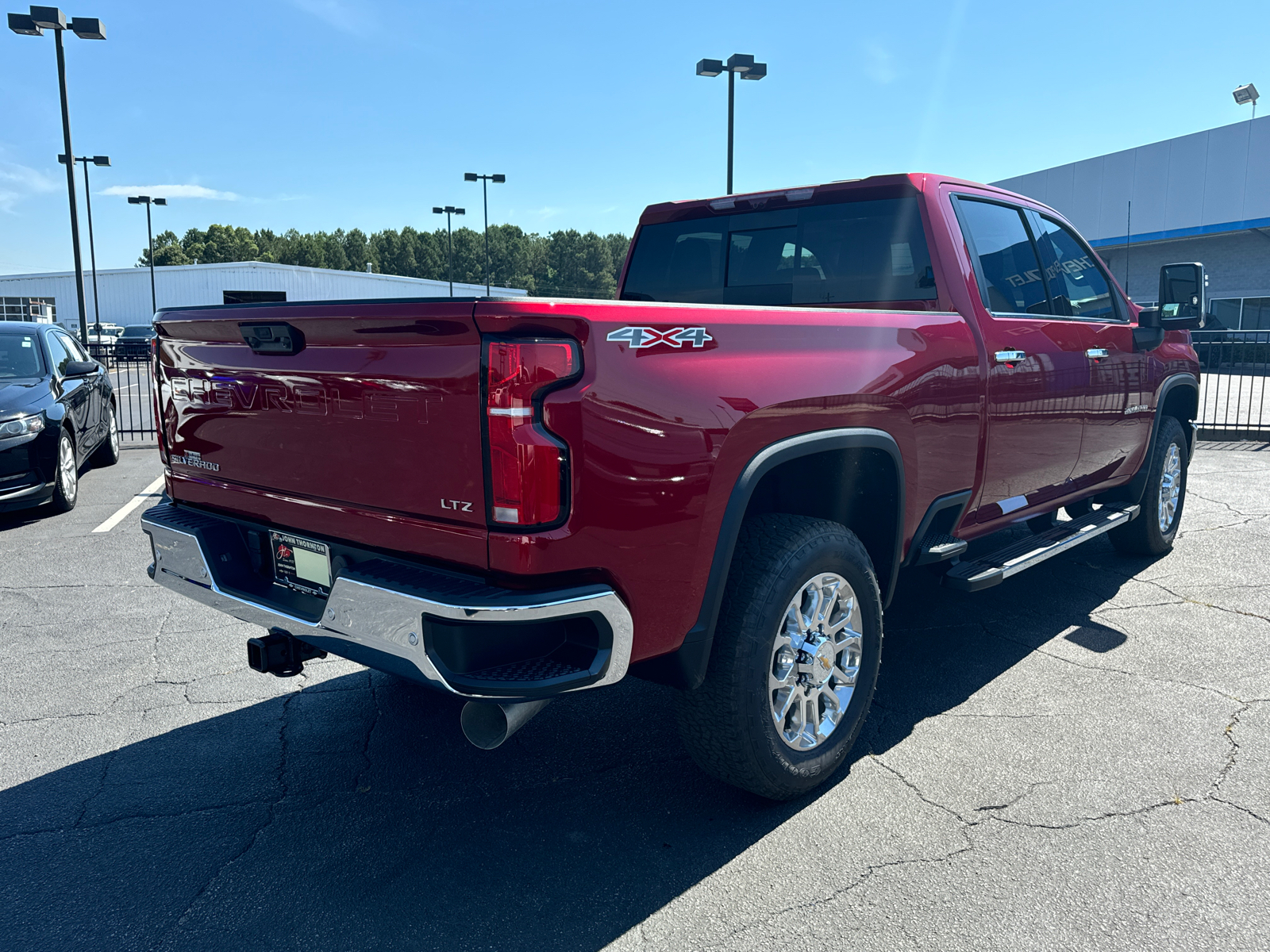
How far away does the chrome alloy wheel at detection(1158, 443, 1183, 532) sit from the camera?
6.11 metres

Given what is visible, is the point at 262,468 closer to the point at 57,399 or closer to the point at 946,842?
the point at 946,842

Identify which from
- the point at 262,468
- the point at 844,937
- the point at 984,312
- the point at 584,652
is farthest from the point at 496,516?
the point at 984,312

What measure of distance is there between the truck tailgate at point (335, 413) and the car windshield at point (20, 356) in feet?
19.8

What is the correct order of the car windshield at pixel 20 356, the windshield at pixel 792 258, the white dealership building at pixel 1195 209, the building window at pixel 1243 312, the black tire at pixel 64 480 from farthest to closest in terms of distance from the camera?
the building window at pixel 1243 312, the white dealership building at pixel 1195 209, the car windshield at pixel 20 356, the black tire at pixel 64 480, the windshield at pixel 792 258

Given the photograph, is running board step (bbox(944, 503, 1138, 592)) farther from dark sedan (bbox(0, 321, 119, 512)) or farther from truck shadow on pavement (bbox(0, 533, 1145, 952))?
dark sedan (bbox(0, 321, 119, 512))

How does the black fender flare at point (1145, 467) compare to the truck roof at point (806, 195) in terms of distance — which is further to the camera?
the black fender flare at point (1145, 467)

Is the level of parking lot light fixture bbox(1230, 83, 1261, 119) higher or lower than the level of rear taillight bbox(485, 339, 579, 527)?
higher

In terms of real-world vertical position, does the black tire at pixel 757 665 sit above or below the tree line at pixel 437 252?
below

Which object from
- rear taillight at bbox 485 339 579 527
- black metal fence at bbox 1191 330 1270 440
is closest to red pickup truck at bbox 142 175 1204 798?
rear taillight at bbox 485 339 579 527

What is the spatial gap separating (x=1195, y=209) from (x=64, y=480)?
34.8 metres

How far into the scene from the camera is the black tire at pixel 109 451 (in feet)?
33.2

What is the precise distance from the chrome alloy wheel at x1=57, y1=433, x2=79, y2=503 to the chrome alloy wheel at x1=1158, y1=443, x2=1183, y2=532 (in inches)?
327

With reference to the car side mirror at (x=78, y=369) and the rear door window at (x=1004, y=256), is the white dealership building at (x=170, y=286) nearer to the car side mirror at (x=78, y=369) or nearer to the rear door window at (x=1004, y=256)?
the car side mirror at (x=78, y=369)

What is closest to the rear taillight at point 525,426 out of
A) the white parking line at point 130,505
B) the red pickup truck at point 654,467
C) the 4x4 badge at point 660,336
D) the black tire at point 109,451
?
the red pickup truck at point 654,467
